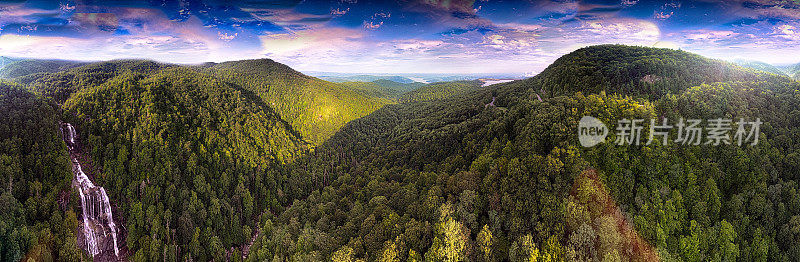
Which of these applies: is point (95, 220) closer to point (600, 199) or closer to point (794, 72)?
point (600, 199)

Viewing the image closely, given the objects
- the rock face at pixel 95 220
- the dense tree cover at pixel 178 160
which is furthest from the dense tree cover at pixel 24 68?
the rock face at pixel 95 220

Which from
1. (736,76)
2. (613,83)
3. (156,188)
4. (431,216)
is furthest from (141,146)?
(736,76)

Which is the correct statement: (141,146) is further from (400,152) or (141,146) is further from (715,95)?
(715,95)

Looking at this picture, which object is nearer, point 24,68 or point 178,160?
point 178,160

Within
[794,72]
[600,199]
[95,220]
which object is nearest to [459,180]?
[600,199]

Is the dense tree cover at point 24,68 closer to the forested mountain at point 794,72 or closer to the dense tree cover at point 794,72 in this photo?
the forested mountain at point 794,72

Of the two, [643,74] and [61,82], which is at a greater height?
[643,74]
